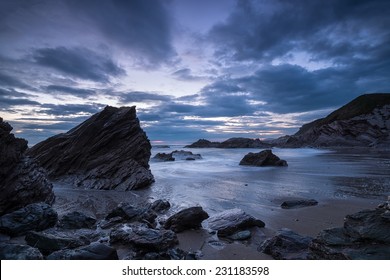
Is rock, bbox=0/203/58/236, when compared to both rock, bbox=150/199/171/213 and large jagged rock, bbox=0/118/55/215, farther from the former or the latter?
rock, bbox=150/199/171/213

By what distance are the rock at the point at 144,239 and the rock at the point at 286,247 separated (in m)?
1.95

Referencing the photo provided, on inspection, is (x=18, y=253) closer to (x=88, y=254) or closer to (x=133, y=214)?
(x=88, y=254)

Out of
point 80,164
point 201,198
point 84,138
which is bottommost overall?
point 201,198

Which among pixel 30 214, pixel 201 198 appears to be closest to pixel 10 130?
pixel 30 214

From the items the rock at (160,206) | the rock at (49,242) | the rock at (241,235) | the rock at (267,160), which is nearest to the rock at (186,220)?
the rock at (241,235)

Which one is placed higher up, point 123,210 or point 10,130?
point 10,130

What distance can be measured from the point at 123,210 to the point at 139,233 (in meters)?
2.53

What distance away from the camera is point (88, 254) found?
455 cm

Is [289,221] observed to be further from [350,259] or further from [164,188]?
[164,188]

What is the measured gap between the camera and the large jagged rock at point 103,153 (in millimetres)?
14336

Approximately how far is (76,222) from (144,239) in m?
2.79

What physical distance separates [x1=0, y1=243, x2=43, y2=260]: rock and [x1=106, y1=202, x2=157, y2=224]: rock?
3100 millimetres

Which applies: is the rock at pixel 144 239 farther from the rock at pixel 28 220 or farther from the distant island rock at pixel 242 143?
the distant island rock at pixel 242 143
